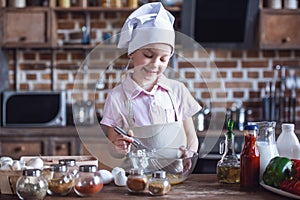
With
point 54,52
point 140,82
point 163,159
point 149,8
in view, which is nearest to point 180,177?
point 163,159

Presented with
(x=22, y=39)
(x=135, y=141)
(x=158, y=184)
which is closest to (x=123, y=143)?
(x=135, y=141)

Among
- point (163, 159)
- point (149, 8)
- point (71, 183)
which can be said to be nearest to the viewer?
point (71, 183)

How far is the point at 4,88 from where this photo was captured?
14.3 feet

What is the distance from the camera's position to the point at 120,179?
6.23 feet

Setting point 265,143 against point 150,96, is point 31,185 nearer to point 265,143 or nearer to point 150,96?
point 150,96

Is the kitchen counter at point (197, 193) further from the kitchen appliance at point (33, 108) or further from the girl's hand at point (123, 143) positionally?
the kitchen appliance at point (33, 108)

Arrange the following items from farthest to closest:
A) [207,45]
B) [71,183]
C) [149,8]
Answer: [207,45] → [149,8] → [71,183]

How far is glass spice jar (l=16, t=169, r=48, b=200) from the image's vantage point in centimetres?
169

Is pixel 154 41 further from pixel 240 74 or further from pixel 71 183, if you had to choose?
pixel 240 74

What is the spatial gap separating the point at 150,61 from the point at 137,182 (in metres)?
0.47

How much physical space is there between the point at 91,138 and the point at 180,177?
1.15 ft

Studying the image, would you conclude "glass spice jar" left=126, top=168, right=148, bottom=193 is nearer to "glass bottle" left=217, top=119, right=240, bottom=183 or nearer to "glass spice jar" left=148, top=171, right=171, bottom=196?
"glass spice jar" left=148, top=171, right=171, bottom=196

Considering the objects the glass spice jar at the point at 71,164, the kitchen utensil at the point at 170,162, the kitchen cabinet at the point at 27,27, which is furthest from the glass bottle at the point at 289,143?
the kitchen cabinet at the point at 27,27

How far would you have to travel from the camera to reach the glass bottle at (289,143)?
1.93 m
